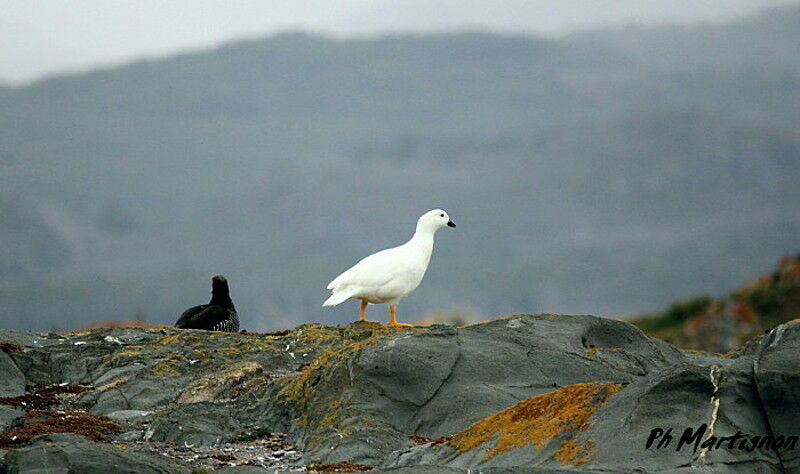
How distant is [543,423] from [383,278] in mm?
7860

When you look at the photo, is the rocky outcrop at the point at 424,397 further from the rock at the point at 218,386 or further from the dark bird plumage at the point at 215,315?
the dark bird plumage at the point at 215,315

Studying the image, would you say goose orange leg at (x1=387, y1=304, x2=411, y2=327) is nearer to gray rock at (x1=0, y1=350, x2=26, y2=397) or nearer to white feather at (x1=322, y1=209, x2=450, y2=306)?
white feather at (x1=322, y1=209, x2=450, y2=306)

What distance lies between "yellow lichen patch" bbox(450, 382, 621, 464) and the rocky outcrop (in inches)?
0.7

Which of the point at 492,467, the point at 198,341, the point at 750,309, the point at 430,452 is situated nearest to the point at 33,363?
the point at 198,341

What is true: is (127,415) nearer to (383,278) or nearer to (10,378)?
(10,378)

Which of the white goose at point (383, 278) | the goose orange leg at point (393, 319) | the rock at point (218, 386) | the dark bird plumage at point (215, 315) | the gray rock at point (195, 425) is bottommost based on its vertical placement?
the gray rock at point (195, 425)

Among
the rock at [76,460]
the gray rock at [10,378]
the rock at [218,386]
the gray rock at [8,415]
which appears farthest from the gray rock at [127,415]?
the rock at [76,460]

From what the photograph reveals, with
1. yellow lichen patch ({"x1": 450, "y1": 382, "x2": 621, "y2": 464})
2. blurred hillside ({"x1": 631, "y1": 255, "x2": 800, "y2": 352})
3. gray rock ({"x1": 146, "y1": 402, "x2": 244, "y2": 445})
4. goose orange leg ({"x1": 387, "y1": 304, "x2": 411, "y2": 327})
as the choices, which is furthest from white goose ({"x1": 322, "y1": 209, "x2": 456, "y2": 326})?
blurred hillside ({"x1": 631, "y1": 255, "x2": 800, "y2": 352})

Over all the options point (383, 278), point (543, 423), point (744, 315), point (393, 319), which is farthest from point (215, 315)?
point (744, 315)

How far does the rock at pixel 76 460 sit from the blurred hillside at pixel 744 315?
3230 cm

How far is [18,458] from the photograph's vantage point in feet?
32.9

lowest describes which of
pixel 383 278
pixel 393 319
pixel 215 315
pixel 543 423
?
pixel 543 423

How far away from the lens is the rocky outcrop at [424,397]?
390 inches

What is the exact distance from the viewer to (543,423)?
34.4ft
